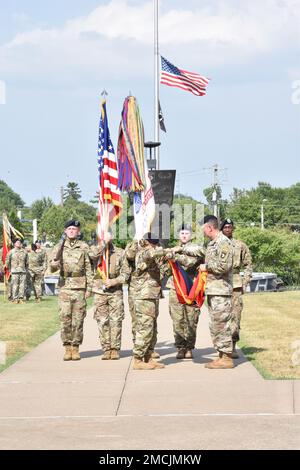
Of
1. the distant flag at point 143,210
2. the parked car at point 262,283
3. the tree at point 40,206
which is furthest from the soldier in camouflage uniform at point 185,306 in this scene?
the tree at point 40,206

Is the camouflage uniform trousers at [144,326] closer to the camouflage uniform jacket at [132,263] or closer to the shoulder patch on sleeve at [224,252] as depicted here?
the camouflage uniform jacket at [132,263]

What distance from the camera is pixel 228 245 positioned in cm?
1230

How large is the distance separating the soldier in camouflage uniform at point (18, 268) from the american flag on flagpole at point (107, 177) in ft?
46.5

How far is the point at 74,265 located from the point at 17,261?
14737mm

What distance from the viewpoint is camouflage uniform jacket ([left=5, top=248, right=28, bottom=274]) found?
27875mm

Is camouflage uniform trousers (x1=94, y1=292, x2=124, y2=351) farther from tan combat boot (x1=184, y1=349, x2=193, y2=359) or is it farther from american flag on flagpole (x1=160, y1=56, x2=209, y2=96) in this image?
american flag on flagpole (x1=160, y1=56, x2=209, y2=96)

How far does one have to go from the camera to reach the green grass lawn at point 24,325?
601 inches

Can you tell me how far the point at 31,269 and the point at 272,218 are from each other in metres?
98.6

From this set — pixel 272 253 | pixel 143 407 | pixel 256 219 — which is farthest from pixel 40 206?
pixel 143 407

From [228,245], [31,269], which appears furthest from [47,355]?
[31,269]

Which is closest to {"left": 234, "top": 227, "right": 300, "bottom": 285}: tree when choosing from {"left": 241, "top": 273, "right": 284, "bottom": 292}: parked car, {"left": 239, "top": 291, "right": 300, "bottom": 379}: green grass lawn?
{"left": 241, "top": 273, "right": 284, "bottom": 292}: parked car

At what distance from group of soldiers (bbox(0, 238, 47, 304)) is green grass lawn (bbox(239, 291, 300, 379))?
6520 millimetres

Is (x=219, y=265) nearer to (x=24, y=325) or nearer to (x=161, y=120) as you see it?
(x=24, y=325)

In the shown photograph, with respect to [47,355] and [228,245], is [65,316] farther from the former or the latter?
[228,245]
